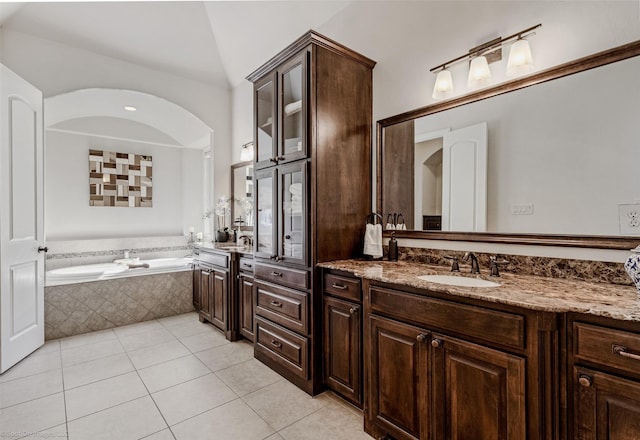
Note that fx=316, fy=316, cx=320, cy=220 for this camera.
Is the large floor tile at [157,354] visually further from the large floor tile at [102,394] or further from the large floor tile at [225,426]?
the large floor tile at [225,426]

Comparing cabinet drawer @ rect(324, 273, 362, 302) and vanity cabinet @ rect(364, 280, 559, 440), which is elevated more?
cabinet drawer @ rect(324, 273, 362, 302)

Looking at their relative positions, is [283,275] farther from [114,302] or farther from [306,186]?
[114,302]

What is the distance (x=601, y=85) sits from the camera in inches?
59.9

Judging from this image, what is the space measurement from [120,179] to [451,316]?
5013 mm

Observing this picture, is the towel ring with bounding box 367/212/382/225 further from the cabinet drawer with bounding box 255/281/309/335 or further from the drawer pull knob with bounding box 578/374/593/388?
the drawer pull knob with bounding box 578/374/593/388

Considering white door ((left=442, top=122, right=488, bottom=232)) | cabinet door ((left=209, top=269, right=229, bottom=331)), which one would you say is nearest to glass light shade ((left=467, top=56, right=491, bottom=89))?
white door ((left=442, top=122, right=488, bottom=232))

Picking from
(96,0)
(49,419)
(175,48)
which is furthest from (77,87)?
(49,419)

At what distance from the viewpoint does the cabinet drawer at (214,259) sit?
10.5 ft

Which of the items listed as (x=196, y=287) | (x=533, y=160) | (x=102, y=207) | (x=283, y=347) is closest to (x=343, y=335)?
(x=283, y=347)

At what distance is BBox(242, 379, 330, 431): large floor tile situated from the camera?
1956 mm

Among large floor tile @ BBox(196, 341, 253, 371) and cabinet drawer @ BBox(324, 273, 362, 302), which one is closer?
cabinet drawer @ BBox(324, 273, 362, 302)

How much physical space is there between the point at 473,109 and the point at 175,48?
11.5ft

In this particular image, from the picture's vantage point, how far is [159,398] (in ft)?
7.13

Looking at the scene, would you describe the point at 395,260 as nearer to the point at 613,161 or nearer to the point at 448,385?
the point at 448,385
